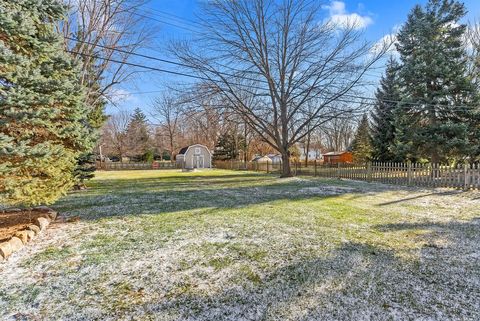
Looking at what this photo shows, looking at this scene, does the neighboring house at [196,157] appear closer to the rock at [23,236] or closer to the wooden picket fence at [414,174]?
the wooden picket fence at [414,174]

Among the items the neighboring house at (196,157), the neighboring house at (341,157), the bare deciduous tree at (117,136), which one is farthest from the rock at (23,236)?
the bare deciduous tree at (117,136)

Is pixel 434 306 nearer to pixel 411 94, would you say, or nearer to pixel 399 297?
pixel 399 297

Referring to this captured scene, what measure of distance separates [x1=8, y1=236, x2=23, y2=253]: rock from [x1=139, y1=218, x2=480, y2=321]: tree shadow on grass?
2.37 meters

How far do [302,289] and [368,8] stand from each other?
12.0 meters

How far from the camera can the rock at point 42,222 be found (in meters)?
4.42

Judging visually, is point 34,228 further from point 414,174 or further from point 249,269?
point 414,174

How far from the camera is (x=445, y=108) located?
1340 cm

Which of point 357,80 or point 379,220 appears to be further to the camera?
point 357,80

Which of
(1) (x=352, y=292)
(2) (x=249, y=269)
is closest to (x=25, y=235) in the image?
(2) (x=249, y=269)

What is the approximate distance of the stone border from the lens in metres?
3.25

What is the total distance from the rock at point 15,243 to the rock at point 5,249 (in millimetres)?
47

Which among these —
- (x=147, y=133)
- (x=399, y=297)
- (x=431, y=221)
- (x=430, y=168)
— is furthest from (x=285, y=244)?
(x=147, y=133)

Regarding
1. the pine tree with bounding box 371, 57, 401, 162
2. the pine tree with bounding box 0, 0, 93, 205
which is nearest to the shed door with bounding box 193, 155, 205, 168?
the pine tree with bounding box 371, 57, 401, 162

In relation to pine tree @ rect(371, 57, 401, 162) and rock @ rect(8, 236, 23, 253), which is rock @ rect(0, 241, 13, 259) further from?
pine tree @ rect(371, 57, 401, 162)
